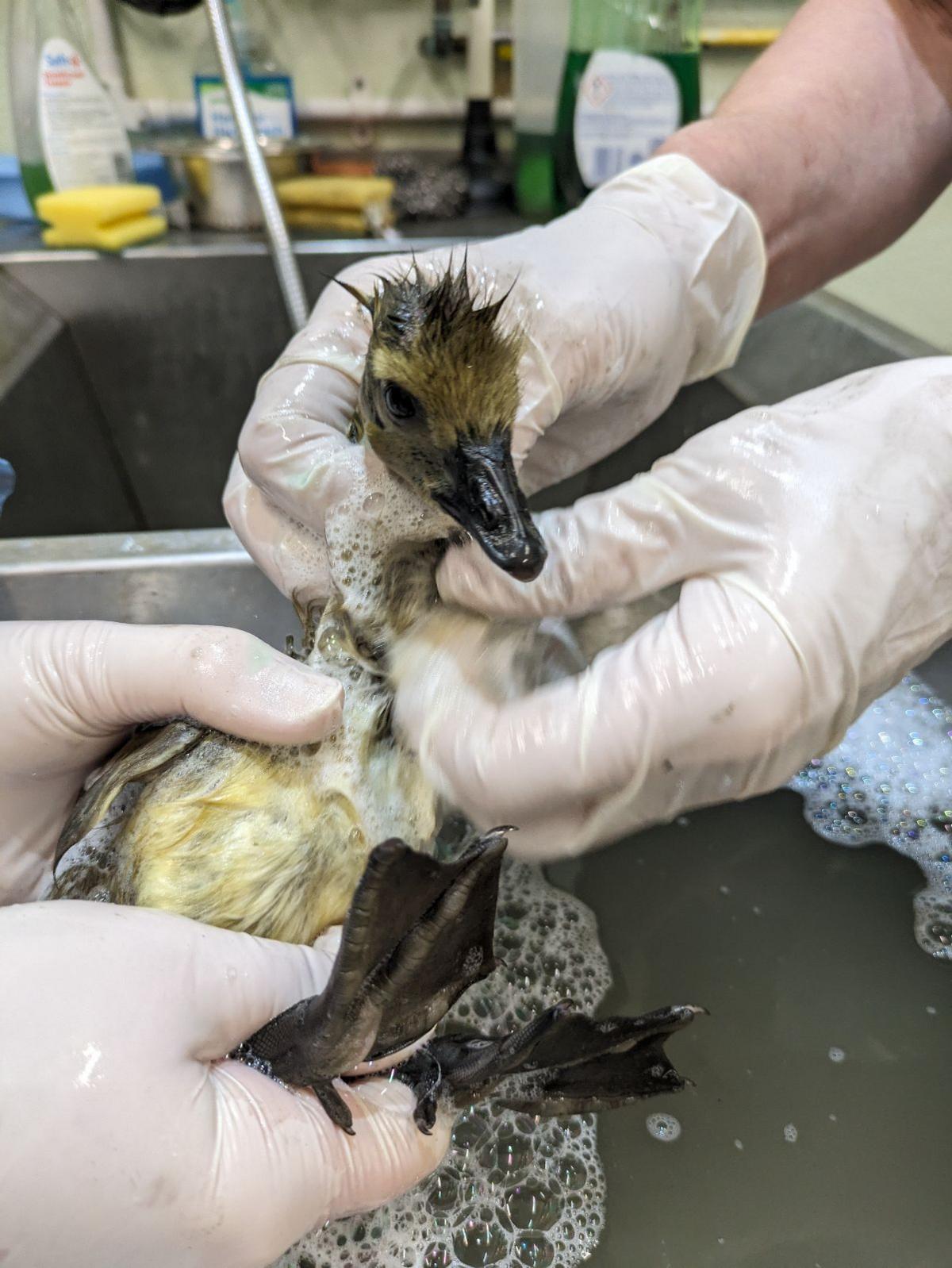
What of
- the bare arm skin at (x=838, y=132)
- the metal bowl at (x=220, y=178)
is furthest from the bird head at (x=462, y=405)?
the metal bowl at (x=220, y=178)

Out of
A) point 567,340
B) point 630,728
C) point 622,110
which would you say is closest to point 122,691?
point 630,728

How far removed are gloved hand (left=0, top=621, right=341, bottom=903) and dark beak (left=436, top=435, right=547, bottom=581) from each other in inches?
8.6

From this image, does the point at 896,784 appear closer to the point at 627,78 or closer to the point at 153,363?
the point at 627,78

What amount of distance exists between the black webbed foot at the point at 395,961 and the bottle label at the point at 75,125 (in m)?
1.74

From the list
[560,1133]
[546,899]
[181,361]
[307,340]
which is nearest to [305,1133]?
[560,1133]

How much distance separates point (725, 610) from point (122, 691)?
54 centimetres

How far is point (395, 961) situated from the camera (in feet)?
2.08

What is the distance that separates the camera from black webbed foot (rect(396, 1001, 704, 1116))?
73cm

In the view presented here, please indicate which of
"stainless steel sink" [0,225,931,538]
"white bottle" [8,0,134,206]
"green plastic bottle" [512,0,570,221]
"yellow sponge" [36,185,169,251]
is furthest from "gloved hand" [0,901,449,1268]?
"green plastic bottle" [512,0,570,221]

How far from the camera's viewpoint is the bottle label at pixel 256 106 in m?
1.85

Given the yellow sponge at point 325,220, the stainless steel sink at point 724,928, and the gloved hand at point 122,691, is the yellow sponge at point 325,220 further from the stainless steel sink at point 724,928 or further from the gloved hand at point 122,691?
the gloved hand at point 122,691

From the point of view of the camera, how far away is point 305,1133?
0.66m

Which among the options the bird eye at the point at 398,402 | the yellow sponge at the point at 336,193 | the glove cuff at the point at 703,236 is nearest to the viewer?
the bird eye at the point at 398,402

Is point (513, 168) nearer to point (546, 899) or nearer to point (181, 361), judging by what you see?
point (181, 361)
